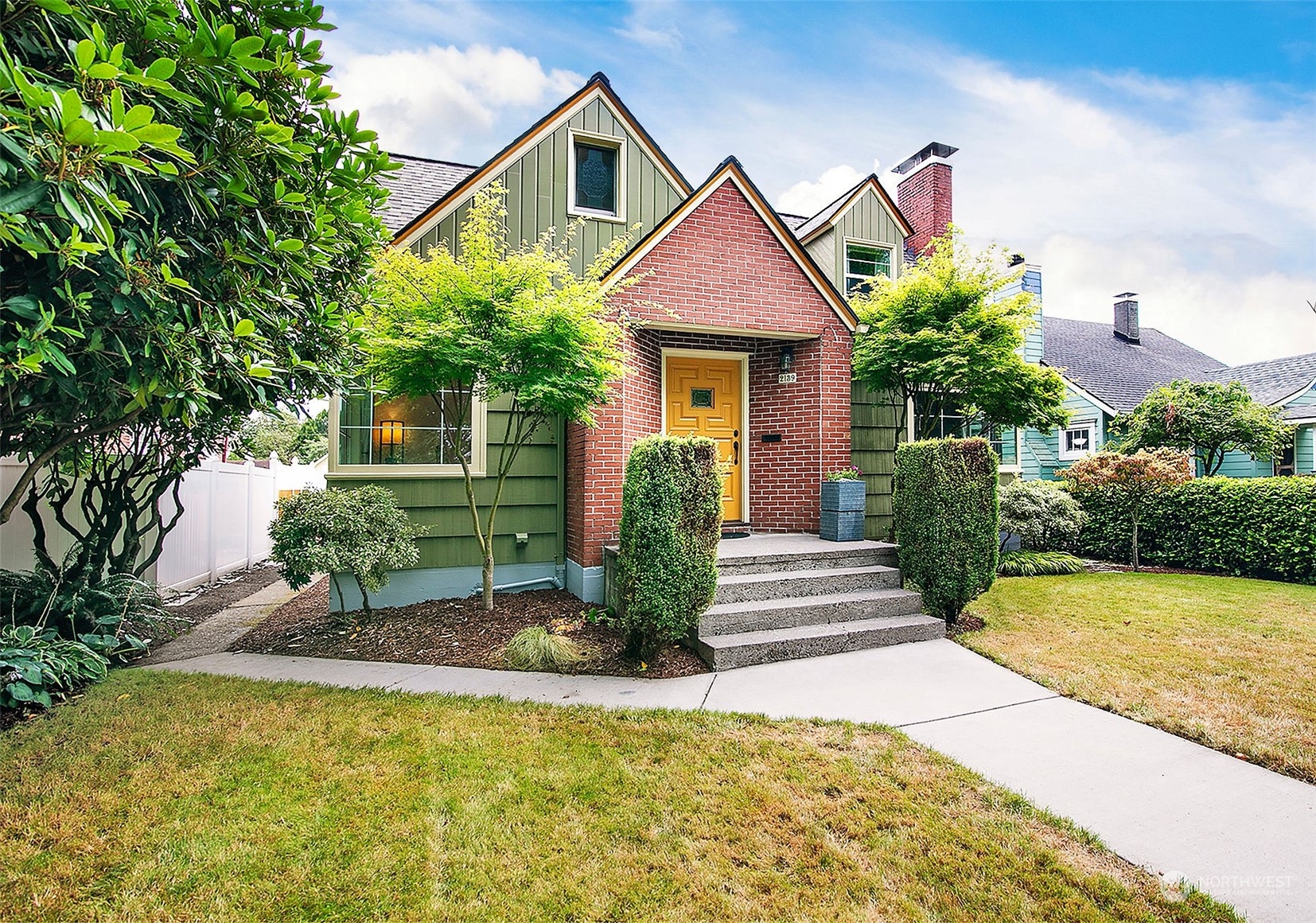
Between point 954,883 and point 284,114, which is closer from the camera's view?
point 954,883

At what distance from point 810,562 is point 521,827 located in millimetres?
4021

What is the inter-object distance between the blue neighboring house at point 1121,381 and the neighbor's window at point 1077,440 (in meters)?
0.02

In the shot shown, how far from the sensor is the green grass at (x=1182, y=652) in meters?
3.44

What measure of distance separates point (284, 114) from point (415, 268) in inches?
66.8

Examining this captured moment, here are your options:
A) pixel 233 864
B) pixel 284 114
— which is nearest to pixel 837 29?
pixel 284 114

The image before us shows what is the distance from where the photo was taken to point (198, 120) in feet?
8.48

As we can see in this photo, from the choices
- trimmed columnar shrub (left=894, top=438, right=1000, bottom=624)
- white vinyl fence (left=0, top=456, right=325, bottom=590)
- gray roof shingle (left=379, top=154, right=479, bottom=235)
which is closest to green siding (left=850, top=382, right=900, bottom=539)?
trimmed columnar shrub (left=894, top=438, right=1000, bottom=624)

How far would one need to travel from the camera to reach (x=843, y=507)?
661 centimetres

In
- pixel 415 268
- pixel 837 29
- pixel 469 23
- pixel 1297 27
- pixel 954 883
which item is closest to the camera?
pixel 954 883

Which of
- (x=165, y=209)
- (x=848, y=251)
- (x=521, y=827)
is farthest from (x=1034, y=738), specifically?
(x=848, y=251)

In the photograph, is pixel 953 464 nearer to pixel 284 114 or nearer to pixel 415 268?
pixel 415 268

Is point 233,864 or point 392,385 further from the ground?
point 392,385

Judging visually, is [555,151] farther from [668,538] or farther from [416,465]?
[668,538]

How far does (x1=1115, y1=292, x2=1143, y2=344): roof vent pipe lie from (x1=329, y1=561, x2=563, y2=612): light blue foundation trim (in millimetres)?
22611
